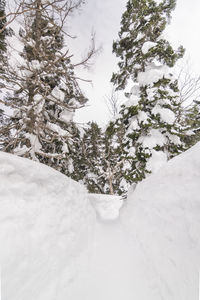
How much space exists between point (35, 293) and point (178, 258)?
183 cm

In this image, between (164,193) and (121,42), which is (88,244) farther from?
(121,42)

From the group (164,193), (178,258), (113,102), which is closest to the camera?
(178,258)

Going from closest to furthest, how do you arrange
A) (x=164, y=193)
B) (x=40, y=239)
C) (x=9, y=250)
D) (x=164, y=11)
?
(x=9, y=250)
(x=40, y=239)
(x=164, y=193)
(x=164, y=11)

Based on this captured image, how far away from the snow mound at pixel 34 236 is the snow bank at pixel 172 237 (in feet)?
3.84

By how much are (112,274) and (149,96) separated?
18.8ft

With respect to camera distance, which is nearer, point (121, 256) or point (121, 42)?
point (121, 256)

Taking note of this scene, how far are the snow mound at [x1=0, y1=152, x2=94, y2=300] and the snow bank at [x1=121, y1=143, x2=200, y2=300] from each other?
1170mm

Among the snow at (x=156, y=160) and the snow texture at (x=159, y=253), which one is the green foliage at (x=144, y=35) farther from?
the snow texture at (x=159, y=253)

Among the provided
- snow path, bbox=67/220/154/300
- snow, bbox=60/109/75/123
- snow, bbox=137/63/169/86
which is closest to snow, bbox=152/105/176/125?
snow, bbox=137/63/169/86

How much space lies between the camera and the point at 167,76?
542cm

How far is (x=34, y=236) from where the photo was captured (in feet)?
6.00

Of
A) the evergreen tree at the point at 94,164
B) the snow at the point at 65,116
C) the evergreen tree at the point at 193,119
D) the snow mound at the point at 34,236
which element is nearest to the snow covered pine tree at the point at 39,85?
the snow at the point at 65,116

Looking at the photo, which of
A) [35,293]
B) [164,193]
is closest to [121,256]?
[164,193]

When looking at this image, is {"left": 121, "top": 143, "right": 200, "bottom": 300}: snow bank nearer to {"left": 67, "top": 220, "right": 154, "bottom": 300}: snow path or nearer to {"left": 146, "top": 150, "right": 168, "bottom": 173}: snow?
{"left": 67, "top": 220, "right": 154, "bottom": 300}: snow path
